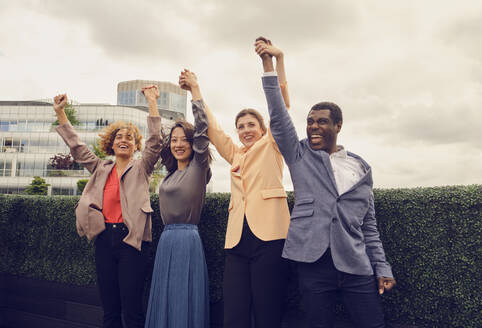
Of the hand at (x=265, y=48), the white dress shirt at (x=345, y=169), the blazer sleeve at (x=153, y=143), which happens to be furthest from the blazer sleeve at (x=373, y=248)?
the blazer sleeve at (x=153, y=143)

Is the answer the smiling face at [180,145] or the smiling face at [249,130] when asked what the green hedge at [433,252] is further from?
the smiling face at [180,145]

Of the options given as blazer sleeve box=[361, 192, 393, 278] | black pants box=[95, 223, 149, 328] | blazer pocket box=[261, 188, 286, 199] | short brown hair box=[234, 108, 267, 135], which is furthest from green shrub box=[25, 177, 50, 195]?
blazer sleeve box=[361, 192, 393, 278]

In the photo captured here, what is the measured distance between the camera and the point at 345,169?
3191mm

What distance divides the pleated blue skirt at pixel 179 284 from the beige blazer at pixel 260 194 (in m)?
0.63

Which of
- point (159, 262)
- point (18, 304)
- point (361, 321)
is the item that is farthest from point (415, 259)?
point (18, 304)

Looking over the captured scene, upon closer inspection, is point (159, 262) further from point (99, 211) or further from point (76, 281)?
point (76, 281)

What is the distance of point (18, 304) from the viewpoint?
258 inches

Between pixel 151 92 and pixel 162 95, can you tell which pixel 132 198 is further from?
pixel 162 95

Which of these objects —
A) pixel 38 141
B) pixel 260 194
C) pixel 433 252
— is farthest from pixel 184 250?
pixel 38 141

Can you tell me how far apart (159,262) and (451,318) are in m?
2.73

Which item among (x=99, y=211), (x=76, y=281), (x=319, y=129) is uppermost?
(x=319, y=129)

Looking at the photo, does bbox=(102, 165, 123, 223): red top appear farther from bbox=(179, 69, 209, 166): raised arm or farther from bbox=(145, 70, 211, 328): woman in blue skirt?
bbox=(179, 69, 209, 166): raised arm

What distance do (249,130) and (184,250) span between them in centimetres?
133

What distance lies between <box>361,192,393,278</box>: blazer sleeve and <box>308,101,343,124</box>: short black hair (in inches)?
28.0
